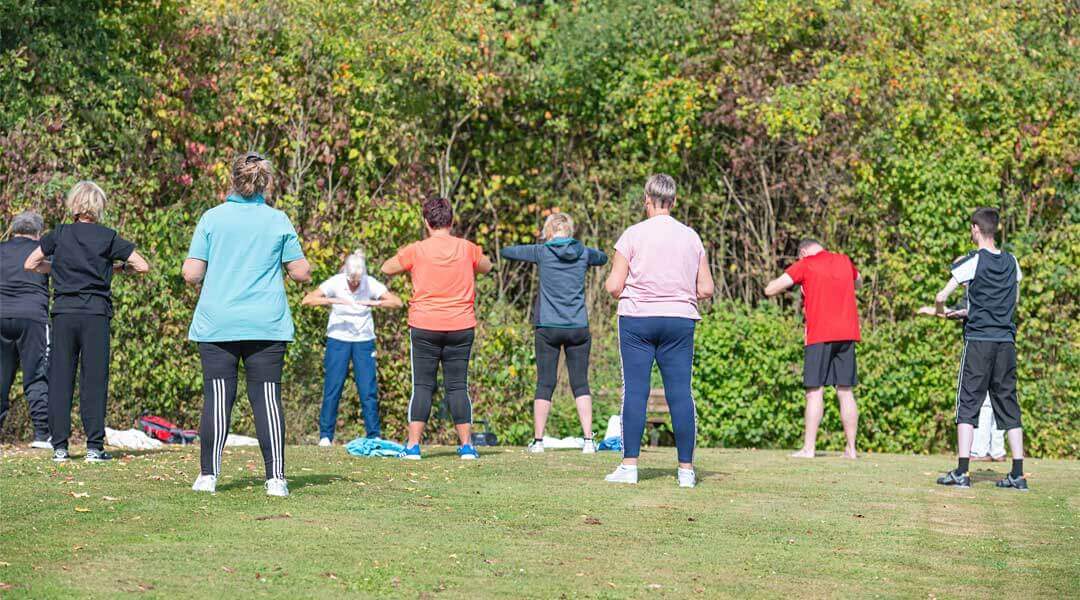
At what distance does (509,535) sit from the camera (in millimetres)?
6129

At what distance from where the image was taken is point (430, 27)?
48.2 ft

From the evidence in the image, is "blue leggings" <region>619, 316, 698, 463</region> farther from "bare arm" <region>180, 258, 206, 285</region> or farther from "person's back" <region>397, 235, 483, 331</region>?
"bare arm" <region>180, 258, 206, 285</region>

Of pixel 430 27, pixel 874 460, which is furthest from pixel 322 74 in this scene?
pixel 874 460

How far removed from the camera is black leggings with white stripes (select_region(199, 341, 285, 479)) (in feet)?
23.2

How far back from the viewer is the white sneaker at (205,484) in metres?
7.12

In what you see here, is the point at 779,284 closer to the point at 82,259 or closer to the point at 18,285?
the point at 82,259

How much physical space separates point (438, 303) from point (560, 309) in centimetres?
176

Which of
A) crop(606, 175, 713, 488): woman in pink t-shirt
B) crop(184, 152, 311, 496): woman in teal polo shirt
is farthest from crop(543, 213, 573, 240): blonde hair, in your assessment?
crop(184, 152, 311, 496): woman in teal polo shirt

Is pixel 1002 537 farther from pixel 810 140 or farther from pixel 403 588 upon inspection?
pixel 810 140

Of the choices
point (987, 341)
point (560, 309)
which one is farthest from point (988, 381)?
point (560, 309)

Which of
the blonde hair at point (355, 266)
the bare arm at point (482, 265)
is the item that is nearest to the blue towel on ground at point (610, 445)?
the bare arm at point (482, 265)

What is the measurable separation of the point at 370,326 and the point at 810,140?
588 cm

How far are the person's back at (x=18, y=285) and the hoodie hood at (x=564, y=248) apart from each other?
4.27 m

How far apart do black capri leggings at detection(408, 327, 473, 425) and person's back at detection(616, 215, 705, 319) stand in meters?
1.94
